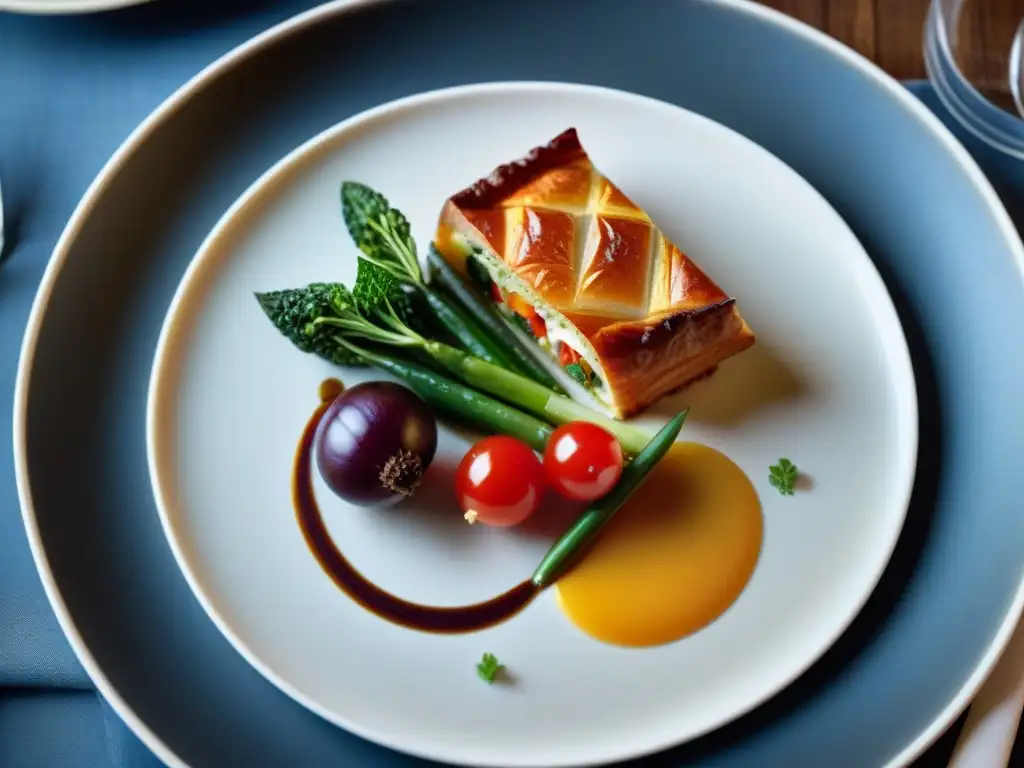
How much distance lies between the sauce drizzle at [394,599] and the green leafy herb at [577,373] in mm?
629

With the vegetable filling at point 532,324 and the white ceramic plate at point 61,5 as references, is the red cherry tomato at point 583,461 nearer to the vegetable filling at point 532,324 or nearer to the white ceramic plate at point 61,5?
the vegetable filling at point 532,324

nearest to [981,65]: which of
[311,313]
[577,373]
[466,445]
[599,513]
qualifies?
[577,373]

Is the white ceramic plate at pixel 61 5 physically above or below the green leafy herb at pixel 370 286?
above

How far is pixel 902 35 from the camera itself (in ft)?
10.3

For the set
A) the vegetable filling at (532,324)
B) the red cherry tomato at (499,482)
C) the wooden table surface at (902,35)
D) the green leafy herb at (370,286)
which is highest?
the wooden table surface at (902,35)

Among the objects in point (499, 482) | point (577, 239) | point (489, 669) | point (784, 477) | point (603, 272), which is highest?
point (577, 239)

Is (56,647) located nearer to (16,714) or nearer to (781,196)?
(16,714)

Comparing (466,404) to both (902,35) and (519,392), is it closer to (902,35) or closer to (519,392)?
(519,392)

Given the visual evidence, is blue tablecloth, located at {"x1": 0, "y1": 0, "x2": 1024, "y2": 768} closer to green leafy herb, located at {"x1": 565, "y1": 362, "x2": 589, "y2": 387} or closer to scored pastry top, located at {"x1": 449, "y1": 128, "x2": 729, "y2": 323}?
scored pastry top, located at {"x1": 449, "y1": 128, "x2": 729, "y2": 323}

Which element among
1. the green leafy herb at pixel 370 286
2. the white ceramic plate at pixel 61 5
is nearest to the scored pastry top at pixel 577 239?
the green leafy herb at pixel 370 286

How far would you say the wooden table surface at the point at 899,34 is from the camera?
311 centimetres

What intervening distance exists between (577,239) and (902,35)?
1.31 meters

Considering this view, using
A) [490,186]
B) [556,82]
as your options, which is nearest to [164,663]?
[490,186]

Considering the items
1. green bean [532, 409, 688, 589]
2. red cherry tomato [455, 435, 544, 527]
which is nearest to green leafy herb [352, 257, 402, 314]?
red cherry tomato [455, 435, 544, 527]
